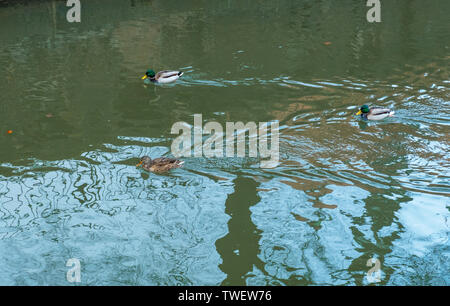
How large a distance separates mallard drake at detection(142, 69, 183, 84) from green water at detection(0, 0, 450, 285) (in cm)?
20

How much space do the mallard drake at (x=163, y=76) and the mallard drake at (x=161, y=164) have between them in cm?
376

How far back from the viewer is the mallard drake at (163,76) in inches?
433

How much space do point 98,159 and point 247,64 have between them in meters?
5.27

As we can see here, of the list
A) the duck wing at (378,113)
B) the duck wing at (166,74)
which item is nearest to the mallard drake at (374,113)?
the duck wing at (378,113)

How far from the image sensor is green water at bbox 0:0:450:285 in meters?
5.83

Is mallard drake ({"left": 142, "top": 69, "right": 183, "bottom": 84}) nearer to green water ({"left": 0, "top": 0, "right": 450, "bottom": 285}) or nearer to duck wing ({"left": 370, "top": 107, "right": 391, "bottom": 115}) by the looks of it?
green water ({"left": 0, "top": 0, "right": 450, "bottom": 285})

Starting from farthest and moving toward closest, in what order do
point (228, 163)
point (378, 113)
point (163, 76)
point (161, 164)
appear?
1. point (163, 76)
2. point (378, 113)
3. point (228, 163)
4. point (161, 164)

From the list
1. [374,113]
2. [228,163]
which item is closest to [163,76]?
[228,163]

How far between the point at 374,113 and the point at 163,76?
444 cm

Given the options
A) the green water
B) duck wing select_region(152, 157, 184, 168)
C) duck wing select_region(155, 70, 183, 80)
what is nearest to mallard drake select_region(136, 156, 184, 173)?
duck wing select_region(152, 157, 184, 168)

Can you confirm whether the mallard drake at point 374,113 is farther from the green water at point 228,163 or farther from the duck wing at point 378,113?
the green water at point 228,163

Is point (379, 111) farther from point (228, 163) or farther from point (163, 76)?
point (163, 76)

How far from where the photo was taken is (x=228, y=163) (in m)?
7.69
